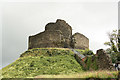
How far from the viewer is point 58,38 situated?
28.1 meters

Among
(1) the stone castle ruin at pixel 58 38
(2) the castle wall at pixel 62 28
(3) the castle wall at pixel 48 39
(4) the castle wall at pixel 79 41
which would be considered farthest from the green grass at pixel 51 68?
(4) the castle wall at pixel 79 41

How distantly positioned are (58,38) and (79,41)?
7318 millimetres

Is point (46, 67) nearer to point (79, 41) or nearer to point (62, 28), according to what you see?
point (62, 28)

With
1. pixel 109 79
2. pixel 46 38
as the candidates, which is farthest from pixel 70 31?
pixel 109 79

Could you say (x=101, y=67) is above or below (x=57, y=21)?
below

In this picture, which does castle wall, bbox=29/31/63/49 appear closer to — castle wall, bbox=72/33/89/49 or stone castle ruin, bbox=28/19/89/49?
stone castle ruin, bbox=28/19/89/49

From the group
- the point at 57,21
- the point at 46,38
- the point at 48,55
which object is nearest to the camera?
the point at 48,55

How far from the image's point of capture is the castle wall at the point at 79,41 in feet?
104

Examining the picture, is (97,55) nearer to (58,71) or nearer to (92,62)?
(92,62)

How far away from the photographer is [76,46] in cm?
3178

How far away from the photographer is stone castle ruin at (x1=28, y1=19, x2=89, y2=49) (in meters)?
27.7

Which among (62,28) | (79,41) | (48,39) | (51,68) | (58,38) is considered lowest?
(51,68)

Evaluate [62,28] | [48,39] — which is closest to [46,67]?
[48,39]

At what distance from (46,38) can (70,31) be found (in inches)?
349
